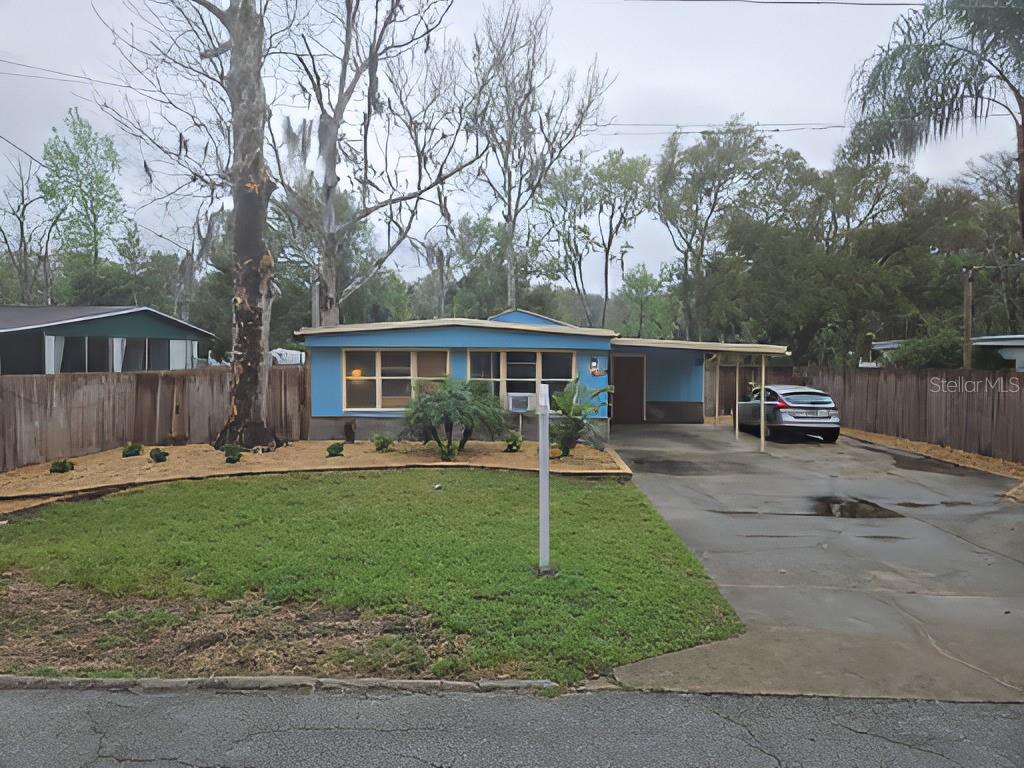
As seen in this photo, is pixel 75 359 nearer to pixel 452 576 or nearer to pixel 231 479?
pixel 231 479

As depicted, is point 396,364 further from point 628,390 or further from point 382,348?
point 628,390

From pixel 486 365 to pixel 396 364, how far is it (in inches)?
75.2

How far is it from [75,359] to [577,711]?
19587mm

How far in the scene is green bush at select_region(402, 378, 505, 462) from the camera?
12.1 metres

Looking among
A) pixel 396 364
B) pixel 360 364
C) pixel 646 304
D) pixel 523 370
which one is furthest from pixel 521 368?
pixel 646 304

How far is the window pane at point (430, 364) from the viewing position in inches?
617

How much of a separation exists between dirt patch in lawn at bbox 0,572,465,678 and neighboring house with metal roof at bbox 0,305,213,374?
13.6 meters

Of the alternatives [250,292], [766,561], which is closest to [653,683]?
[766,561]

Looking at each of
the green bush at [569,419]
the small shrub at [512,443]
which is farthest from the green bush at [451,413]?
the green bush at [569,419]

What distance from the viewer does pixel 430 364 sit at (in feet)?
51.5

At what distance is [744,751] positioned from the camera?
11.7ft

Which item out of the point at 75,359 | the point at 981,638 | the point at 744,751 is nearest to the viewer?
the point at 744,751

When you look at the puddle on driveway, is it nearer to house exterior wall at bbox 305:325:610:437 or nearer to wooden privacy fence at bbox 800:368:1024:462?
wooden privacy fence at bbox 800:368:1024:462

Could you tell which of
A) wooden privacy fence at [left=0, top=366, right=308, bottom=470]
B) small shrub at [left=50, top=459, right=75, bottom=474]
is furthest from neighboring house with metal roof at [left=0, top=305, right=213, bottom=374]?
small shrub at [left=50, top=459, right=75, bottom=474]
